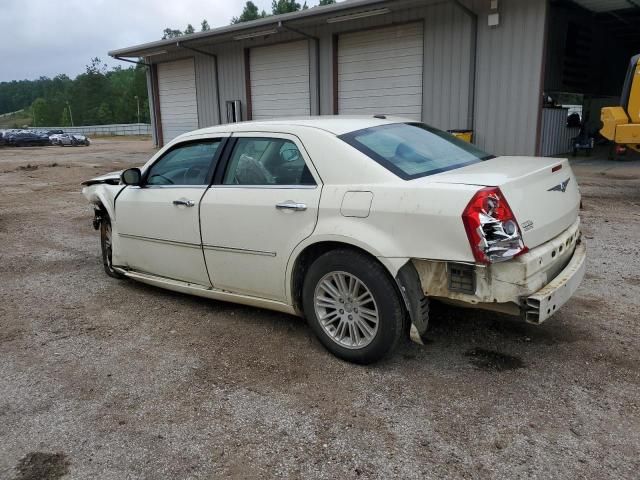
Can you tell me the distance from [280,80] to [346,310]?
14.4 meters

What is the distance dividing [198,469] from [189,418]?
0.47 metres

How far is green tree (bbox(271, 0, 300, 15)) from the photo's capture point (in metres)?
60.8

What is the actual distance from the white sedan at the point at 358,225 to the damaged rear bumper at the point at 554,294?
0.01 m

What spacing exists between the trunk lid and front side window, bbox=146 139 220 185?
190 centimetres

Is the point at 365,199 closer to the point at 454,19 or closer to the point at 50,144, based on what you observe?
the point at 454,19

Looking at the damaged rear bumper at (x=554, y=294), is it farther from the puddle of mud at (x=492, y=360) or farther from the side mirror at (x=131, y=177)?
the side mirror at (x=131, y=177)

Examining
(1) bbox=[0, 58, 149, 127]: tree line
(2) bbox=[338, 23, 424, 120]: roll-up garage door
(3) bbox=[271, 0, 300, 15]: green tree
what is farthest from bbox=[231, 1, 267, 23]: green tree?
(2) bbox=[338, 23, 424, 120]: roll-up garage door

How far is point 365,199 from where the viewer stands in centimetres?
331

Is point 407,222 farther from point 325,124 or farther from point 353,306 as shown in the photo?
point 325,124

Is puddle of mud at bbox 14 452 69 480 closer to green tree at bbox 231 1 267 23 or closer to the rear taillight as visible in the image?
the rear taillight

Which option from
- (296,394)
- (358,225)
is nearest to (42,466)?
(296,394)

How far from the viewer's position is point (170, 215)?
4445 mm

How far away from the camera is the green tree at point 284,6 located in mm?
60812

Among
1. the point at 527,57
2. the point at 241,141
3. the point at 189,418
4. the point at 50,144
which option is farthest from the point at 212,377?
the point at 50,144
